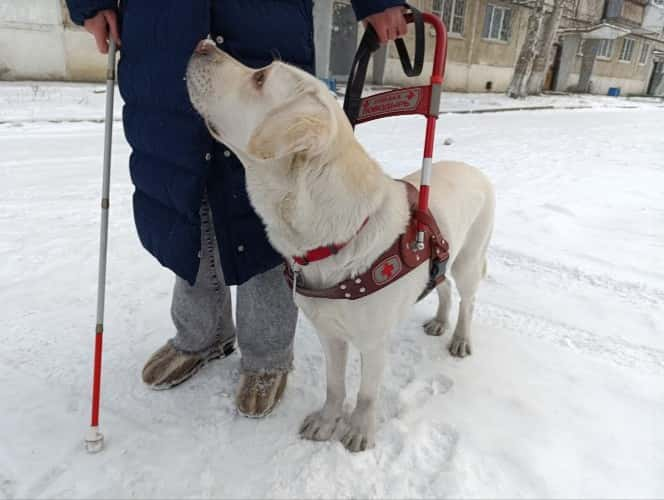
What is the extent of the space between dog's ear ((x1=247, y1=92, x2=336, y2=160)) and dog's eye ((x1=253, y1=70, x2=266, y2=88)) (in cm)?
14

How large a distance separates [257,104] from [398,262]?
0.80m

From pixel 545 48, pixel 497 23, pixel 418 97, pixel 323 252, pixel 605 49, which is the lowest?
pixel 323 252

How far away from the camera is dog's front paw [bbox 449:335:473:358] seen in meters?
2.82

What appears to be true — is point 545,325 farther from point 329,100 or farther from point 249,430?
point 329,100

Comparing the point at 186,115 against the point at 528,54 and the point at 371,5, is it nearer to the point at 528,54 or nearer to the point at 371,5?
the point at 371,5

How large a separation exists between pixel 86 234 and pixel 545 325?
12.1ft

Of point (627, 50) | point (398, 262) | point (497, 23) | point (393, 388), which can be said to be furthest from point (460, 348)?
point (627, 50)

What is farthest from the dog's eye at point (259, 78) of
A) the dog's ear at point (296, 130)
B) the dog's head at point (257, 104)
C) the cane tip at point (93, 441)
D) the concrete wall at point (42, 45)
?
the concrete wall at point (42, 45)

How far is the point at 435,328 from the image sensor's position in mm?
3039

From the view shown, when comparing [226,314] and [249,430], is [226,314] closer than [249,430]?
No

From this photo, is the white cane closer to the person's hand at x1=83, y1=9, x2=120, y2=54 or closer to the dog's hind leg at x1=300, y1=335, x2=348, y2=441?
the person's hand at x1=83, y1=9, x2=120, y2=54

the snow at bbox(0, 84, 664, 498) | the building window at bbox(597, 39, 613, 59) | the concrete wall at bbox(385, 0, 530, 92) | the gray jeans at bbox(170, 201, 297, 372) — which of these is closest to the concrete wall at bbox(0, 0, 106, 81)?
the concrete wall at bbox(385, 0, 530, 92)

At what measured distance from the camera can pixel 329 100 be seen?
1.66 metres

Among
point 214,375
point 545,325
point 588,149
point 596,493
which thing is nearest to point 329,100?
point 214,375
